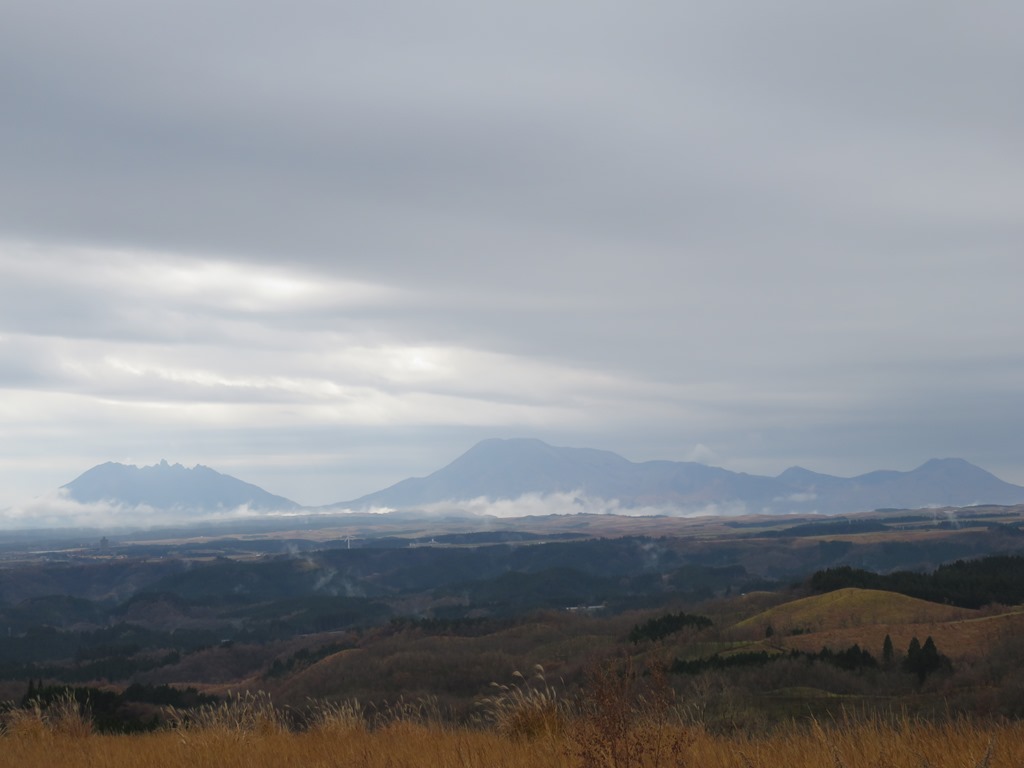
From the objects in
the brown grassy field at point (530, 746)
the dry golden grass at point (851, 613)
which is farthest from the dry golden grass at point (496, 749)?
the dry golden grass at point (851, 613)

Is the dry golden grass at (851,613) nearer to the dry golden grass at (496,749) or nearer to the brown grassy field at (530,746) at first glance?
the brown grassy field at (530,746)

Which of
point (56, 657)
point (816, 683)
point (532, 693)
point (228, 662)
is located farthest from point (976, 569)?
point (56, 657)

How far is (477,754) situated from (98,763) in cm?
566

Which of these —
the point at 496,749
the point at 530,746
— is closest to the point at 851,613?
the point at 530,746

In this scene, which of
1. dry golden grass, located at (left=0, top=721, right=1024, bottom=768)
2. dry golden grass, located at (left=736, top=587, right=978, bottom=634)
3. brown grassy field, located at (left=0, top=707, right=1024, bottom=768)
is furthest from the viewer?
dry golden grass, located at (left=736, top=587, right=978, bottom=634)

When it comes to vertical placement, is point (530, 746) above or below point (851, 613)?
above

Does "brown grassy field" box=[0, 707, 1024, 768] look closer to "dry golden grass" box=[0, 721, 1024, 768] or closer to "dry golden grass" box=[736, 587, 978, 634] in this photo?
"dry golden grass" box=[0, 721, 1024, 768]

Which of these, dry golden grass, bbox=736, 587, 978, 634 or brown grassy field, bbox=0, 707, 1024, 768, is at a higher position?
brown grassy field, bbox=0, 707, 1024, 768

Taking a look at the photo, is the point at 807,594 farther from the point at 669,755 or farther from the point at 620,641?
the point at 669,755

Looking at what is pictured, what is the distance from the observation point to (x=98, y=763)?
549 inches

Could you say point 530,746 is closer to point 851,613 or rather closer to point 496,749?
→ point 496,749

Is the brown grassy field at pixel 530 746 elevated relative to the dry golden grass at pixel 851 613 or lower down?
elevated

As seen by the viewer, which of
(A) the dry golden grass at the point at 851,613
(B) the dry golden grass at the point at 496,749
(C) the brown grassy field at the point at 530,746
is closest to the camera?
(C) the brown grassy field at the point at 530,746

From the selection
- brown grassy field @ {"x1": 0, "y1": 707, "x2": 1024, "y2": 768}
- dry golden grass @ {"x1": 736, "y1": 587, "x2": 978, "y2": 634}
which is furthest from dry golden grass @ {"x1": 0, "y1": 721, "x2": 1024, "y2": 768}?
dry golden grass @ {"x1": 736, "y1": 587, "x2": 978, "y2": 634}
